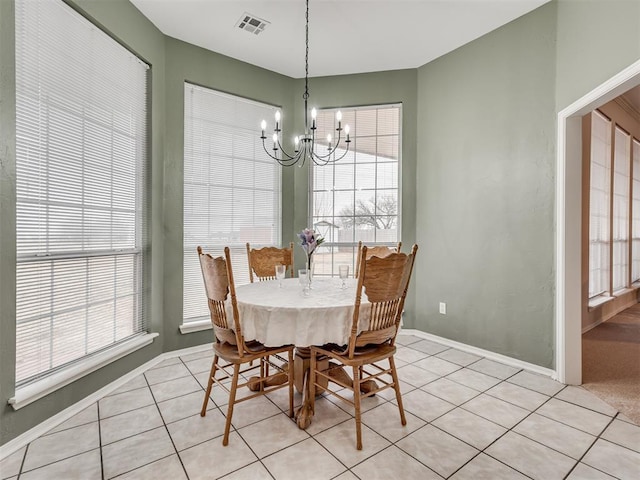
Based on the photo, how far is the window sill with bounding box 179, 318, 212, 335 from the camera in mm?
3257

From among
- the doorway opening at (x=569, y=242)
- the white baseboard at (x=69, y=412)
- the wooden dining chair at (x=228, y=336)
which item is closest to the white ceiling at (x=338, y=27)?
the doorway opening at (x=569, y=242)

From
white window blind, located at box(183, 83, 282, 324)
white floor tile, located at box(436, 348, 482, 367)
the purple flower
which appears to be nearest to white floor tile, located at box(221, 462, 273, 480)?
the purple flower

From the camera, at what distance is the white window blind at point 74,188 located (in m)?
1.99

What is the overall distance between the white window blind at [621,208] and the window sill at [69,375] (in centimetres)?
603

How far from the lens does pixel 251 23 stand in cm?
296

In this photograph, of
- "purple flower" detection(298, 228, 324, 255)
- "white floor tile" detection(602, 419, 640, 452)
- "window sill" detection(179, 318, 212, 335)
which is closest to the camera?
"white floor tile" detection(602, 419, 640, 452)

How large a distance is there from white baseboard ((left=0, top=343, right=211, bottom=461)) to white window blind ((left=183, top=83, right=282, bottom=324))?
0.54 m

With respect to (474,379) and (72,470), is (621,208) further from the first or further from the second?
(72,470)

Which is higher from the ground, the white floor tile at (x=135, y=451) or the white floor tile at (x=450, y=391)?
the white floor tile at (x=450, y=391)

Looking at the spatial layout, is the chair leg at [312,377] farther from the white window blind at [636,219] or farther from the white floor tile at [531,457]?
the white window blind at [636,219]

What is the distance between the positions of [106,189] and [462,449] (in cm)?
292

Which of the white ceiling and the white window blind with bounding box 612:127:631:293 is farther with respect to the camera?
the white window blind with bounding box 612:127:631:293

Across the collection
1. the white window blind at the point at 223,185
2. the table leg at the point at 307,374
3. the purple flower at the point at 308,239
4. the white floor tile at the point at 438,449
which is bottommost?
the white floor tile at the point at 438,449

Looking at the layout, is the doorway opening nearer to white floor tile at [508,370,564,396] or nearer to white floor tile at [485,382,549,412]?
white floor tile at [508,370,564,396]
